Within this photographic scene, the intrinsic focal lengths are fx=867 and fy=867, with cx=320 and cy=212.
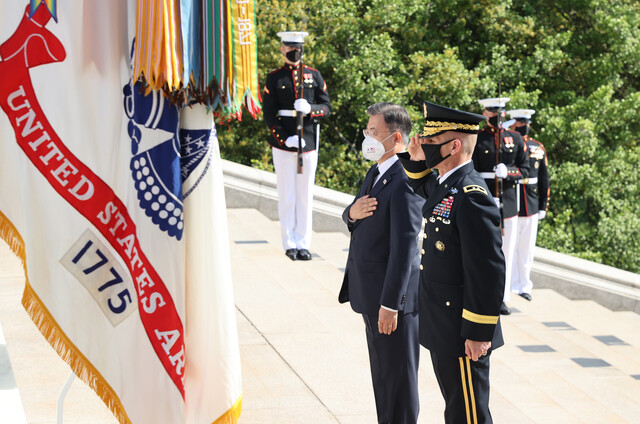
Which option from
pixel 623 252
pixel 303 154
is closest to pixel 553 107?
pixel 623 252

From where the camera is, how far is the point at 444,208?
11.5 ft

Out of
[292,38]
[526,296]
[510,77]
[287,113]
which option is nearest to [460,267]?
[287,113]

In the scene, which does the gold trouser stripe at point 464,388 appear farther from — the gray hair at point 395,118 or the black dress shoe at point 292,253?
the black dress shoe at point 292,253

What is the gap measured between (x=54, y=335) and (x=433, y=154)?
1740mm

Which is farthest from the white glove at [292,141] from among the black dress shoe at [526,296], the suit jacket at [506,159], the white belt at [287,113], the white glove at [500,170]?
the black dress shoe at [526,296]

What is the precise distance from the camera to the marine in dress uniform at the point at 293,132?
7.98 meters

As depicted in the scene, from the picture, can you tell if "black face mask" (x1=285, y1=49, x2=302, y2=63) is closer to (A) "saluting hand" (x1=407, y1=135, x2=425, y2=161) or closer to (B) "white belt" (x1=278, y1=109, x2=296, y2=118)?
(B) "white belt" (x1=278, y1=109, x2=296, y2=118)

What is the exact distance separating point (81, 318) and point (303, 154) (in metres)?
5.61

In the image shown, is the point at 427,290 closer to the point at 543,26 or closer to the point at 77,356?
the point at 77,356

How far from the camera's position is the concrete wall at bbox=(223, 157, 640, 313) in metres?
9.70

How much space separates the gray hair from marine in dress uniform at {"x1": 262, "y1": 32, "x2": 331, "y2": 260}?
3941 mm

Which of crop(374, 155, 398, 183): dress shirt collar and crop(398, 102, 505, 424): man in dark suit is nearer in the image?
crop(398, 102, 505, 424): man in dark suit

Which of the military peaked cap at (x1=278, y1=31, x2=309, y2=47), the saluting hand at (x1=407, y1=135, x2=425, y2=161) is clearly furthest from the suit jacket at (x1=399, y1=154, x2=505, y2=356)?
the military peaked cap at (x1=278, y1=31, x2=309, y2=47)

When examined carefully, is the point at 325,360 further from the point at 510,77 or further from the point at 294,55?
the point at 510,77
